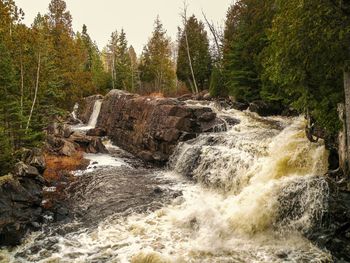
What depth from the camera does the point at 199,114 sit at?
25391 millimetres

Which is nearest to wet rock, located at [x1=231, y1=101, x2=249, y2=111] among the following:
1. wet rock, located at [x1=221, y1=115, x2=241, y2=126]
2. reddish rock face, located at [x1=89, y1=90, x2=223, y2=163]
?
wet rock, located at [x1=221, y1=115, x2=241, y2=126]

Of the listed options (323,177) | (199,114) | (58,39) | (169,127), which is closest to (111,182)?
(169,127)

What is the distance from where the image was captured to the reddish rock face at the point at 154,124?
24844 millimetres

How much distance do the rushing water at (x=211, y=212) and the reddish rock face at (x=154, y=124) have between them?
15.1 ft

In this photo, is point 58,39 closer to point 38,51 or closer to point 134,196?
point 38,51

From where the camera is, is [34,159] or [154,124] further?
[154,124]

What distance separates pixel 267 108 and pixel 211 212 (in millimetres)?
16246

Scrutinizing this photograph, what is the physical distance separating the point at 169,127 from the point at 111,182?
706 centimetres

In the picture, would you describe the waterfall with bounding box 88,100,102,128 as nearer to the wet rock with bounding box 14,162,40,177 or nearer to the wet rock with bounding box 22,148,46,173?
the wet rock with bounding box 22,148,46,173

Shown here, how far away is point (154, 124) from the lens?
27.4 meters

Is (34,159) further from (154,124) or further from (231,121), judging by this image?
(231,121)

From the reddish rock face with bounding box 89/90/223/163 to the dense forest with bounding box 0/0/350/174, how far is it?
188 inches

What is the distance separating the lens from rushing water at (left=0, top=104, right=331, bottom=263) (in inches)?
452

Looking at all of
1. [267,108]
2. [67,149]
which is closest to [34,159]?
[67,149]
